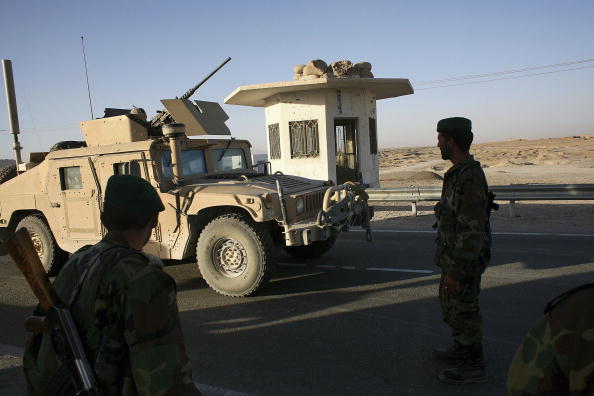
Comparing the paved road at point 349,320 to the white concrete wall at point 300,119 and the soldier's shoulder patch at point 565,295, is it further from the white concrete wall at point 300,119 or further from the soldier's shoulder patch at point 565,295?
the white concrete wall at point 300,119

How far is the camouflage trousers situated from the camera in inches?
125

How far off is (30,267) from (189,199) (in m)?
4.22

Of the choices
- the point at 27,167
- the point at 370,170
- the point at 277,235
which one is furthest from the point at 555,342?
the point at 370,170

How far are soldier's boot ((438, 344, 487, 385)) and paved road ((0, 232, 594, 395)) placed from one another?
6 centimetres

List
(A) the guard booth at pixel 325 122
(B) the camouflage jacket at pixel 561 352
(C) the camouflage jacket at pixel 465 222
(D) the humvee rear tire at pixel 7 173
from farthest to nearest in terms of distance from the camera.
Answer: (A) the guard booth at pixel 325 122
(D) the humvee rear tire at pixel 7 173
(C) the camouflage jacket at pixel 465 222
(B) the camouflage jacket at pixel 561 352

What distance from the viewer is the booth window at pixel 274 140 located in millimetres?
13734

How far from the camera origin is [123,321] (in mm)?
1440

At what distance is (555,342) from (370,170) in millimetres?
12728

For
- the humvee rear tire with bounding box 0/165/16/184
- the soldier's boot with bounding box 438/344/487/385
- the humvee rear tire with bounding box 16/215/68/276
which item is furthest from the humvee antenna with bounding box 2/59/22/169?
the soldier's boot with bounding box 438/344/487/385

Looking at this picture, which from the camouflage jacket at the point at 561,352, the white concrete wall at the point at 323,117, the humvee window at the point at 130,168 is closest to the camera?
the camouflage jacket at the point at 561,352

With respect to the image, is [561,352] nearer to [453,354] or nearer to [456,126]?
[456,126]

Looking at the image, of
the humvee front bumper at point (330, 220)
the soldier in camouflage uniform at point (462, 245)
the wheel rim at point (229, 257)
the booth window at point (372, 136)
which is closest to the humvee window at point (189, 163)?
the wheel rim at point (229, 257)

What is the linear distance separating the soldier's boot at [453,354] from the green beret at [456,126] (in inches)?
57.6

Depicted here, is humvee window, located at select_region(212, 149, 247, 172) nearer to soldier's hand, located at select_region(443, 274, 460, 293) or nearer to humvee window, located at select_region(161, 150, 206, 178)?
humvee window, located at select_region(161, 150, 206, 178)
